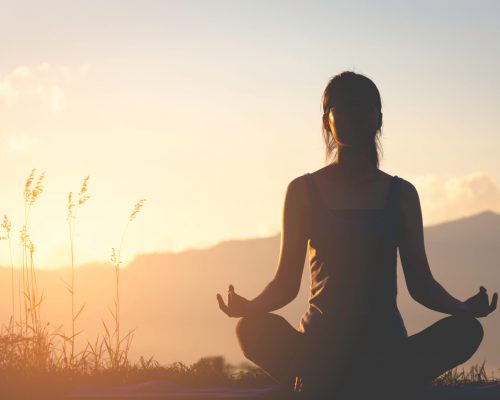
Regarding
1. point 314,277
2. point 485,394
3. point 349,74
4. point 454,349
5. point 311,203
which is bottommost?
point 485,394

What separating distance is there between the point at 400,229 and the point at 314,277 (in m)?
0.53

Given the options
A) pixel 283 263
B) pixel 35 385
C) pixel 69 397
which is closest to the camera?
pixel 283 263

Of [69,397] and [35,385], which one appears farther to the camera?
[35,385]

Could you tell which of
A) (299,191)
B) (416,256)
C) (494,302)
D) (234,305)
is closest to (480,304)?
(494,302)

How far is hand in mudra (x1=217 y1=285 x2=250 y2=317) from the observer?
391cm

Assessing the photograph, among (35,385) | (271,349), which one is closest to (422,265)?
(271,349)

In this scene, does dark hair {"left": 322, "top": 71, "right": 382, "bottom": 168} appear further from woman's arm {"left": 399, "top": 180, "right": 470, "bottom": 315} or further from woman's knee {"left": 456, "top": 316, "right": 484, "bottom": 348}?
woman's knee {"left": 456, "top": 316, "right": 484, "bottom": 348}

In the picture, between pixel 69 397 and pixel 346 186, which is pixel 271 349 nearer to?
pixel 346 186

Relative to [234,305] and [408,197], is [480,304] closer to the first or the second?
[408,197]

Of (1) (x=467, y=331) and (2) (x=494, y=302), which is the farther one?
(1) (x=467, y=331)

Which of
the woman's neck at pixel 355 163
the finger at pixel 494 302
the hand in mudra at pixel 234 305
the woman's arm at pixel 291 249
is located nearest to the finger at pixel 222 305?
the hand in mudra at pixel 234 305

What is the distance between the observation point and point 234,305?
3.94 meters

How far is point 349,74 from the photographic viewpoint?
13.7 ft

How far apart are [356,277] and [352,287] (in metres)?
0.06
